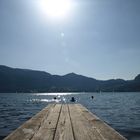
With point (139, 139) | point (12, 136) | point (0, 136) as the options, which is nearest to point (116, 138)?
point (12, 136)

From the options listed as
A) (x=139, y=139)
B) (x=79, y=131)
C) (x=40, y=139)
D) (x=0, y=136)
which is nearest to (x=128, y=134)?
(x=139, y=139)

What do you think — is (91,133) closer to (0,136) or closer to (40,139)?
(40,139)

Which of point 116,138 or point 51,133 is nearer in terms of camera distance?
point 116,138

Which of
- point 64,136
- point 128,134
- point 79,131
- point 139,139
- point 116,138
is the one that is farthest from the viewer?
point 128,134

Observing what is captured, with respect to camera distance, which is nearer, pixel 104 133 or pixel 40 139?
pixel 40 139

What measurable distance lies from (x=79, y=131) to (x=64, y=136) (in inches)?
35.3

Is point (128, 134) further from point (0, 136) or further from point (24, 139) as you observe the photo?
point (24, 139)

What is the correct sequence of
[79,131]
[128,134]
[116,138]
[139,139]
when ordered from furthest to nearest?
[128,134] < [139,139] < [79,131] < [116,138]

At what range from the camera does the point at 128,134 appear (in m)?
20.2

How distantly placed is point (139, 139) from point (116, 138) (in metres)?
12.2

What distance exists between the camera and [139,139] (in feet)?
59.7

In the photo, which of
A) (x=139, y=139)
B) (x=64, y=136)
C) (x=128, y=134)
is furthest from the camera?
(x=128, y=134)

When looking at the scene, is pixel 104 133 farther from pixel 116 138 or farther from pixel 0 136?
pixel 0 136

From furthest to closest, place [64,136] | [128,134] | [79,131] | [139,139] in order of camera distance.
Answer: [128,134] → [139,139] → [79,131] → [64,136]
